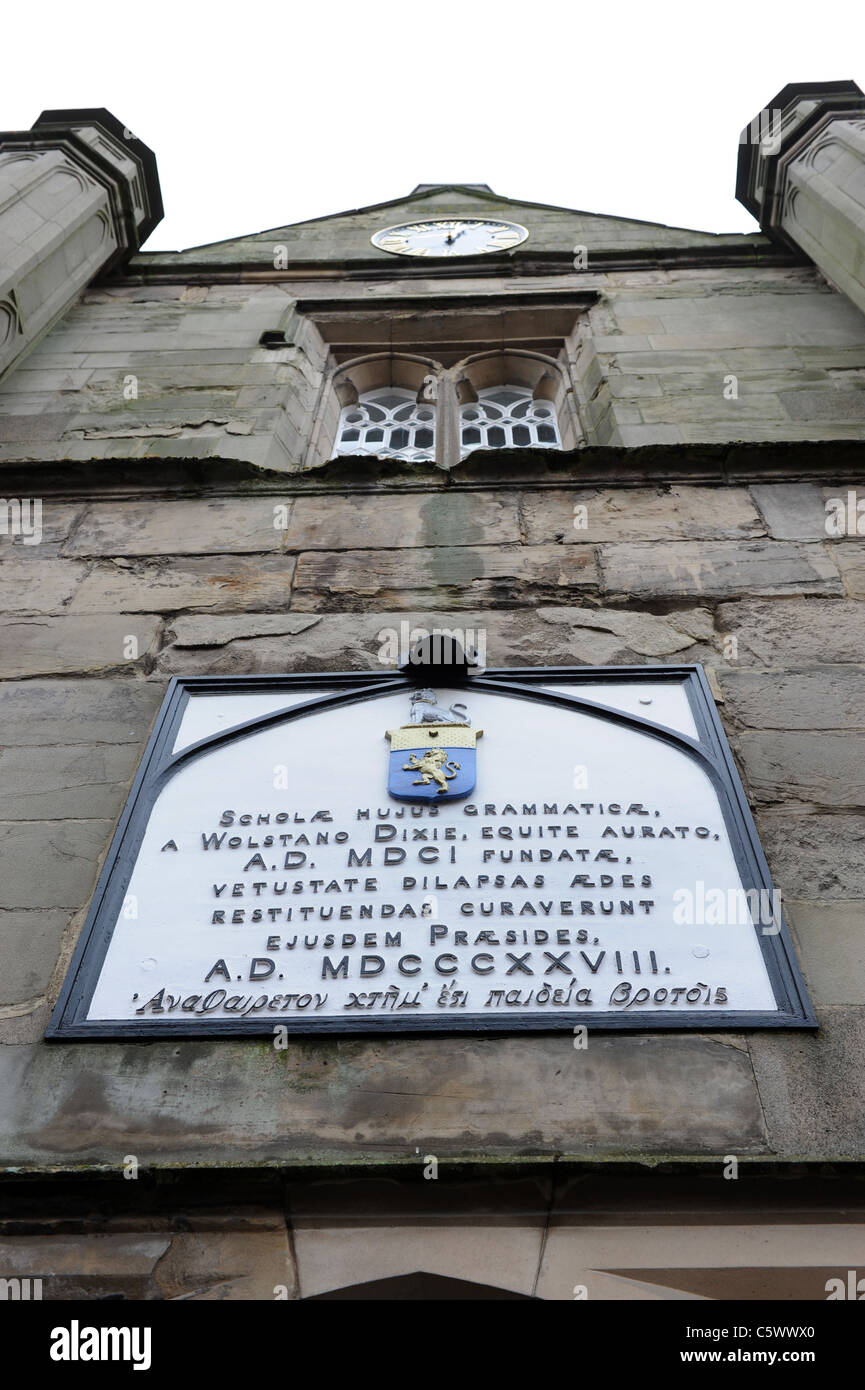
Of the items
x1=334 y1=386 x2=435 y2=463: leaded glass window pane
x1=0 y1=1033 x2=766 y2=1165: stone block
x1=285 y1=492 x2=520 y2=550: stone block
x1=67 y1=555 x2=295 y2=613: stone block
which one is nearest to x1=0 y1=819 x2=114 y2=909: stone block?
x1=0 y1=1033 x2=766 y2=1165: stone block

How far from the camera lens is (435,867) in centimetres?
355

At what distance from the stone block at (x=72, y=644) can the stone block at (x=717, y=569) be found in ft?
6.36

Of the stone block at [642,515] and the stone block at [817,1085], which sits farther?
the stone block at [642,515]

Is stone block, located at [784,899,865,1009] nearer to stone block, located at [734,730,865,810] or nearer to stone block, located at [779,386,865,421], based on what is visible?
stone block, located at [734,730,865,810]

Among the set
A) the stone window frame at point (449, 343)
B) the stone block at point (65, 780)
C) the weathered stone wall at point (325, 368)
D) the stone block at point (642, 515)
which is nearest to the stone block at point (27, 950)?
the stone block at point (65, 780)

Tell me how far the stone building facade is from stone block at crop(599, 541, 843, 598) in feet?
0.07

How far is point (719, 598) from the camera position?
489 centimetres

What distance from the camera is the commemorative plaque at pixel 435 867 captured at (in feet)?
10.4

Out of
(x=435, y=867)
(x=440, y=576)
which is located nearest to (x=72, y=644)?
(x=440, y=576)

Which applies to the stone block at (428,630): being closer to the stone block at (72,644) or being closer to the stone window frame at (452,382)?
the stone block at (72,644)

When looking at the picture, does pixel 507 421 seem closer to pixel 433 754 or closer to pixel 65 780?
pixel 433 754
